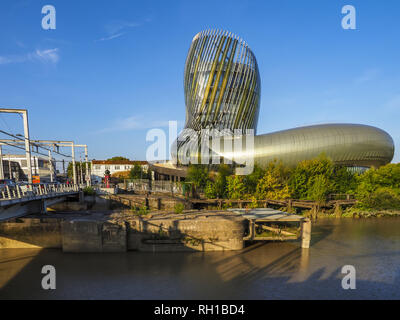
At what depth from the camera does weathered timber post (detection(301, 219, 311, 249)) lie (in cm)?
1488

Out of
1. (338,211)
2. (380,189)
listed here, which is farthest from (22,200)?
(380,189)

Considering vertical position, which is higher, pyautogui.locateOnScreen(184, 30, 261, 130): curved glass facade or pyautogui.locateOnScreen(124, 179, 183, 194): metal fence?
pyautogui.locateOnScreen(184, 30, 261, 130): curved glass facade

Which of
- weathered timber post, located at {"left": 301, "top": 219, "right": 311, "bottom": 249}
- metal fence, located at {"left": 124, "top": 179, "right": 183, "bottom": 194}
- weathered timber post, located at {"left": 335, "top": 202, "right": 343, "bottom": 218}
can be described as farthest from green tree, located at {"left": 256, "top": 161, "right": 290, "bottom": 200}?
Result: metal fence, located at {"left": 124, "top": 179, "right": 183, "bottom": 194}

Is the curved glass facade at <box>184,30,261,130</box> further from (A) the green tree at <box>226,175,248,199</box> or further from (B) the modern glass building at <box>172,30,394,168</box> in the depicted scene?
(A) the green tree at <box>226,175,248,199</box>

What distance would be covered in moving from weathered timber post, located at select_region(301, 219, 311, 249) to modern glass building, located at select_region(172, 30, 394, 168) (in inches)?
802

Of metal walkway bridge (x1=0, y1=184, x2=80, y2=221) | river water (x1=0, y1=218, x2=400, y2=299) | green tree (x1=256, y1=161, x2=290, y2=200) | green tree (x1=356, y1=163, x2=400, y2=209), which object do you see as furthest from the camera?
green tree (x1=356, y1=163, x2=400, y2=209)

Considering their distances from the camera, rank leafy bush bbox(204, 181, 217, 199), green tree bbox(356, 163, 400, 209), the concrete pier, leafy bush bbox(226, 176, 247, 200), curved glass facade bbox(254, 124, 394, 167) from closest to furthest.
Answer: the concrete pier, leafy bush bbox(226, 176, 247, 200), leafy bush bbox(204, 181, 217, 199), green tree bbox(356, 163, 400, 209), curved glass facade bbox(254, 124, 394, 167)

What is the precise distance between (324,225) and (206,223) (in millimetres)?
15291

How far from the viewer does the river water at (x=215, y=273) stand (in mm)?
9711

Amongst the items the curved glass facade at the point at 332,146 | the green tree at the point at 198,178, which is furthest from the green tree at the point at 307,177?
the green tree at the point at 198,178

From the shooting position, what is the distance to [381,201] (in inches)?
1039

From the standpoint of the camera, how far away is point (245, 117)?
153 ft
